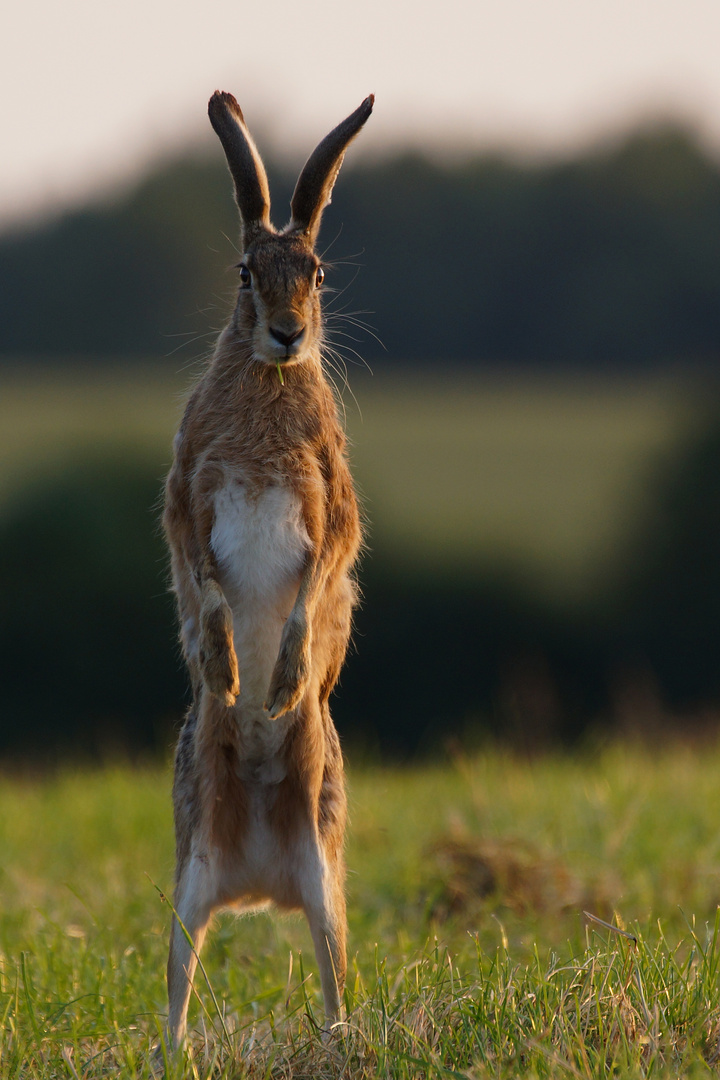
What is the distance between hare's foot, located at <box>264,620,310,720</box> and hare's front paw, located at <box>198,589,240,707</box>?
0.11 metres

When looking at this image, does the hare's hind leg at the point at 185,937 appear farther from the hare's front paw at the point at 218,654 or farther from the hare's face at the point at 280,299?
the hare's face at the point at 280,299

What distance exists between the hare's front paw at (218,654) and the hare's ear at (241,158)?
4.06 feet

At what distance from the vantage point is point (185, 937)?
128 inches

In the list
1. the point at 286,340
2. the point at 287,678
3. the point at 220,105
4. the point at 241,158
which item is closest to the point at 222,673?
the point at 287,678

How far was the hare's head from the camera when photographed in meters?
3.47

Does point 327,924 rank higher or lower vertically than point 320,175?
lower

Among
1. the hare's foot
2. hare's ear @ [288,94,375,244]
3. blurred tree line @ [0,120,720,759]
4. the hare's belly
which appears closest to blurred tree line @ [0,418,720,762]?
blurred tree line @ [0,120,720,759]

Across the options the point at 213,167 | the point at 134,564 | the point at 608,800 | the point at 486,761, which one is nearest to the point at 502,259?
the point at 213,167

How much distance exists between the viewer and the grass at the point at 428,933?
9.56 feet

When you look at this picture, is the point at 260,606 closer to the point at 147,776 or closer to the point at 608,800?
the point at 608,800

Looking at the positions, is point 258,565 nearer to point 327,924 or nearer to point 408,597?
point 327,924

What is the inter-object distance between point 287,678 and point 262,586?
306 millimetres

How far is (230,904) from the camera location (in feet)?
11.5

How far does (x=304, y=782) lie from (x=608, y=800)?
3365mm
